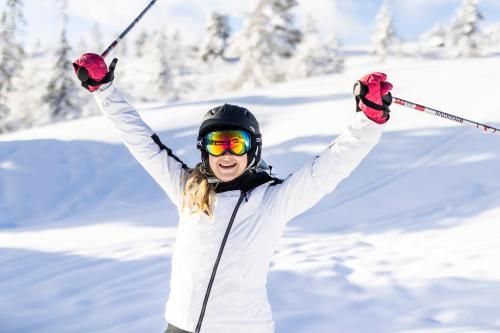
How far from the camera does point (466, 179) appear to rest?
8.38m

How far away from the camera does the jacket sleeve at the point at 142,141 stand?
260cm

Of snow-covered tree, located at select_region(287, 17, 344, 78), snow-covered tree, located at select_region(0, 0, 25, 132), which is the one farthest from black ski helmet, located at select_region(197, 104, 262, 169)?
snow-covered tree, located at select_region(287, 17, 344, 78)

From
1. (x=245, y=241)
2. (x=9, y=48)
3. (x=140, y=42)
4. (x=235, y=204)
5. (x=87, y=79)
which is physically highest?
(x=140, y=42)

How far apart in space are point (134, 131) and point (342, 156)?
1.22m

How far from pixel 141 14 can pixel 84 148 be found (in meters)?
8.40

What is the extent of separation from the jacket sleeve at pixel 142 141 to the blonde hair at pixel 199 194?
0.61 ft

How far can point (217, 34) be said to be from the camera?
186ft

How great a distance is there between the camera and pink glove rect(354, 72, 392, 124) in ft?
7.20

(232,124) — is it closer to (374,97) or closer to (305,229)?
(374,97)

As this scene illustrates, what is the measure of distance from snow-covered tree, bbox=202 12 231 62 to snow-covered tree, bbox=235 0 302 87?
29653mm

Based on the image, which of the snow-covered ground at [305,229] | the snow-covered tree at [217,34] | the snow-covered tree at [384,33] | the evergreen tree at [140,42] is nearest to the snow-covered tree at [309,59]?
the snow-covered tree at [384,33]

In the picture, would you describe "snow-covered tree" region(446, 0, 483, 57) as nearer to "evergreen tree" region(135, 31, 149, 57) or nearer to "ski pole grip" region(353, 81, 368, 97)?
"ski pole grip" region(353, 81, 368, 97)

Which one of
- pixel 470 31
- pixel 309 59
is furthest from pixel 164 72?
pixel 470 31

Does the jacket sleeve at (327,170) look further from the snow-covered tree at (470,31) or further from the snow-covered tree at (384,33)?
the snow-covered tree at (384,33)
